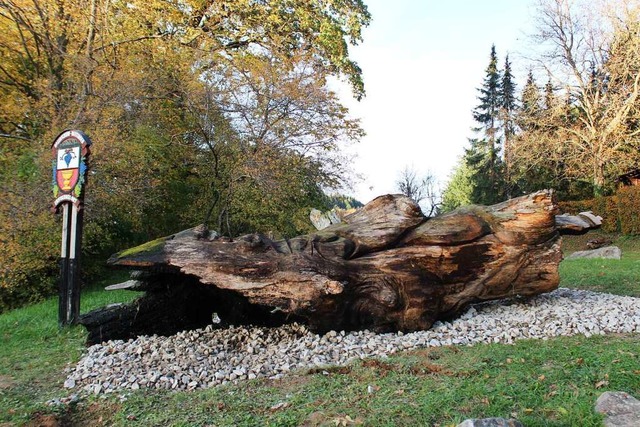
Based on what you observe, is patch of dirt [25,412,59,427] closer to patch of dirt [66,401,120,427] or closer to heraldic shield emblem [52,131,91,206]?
patch of dirt [66,401,120,427]

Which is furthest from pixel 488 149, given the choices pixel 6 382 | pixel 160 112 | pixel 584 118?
pixel 6 382

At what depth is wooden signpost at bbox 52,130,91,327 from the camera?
24.5ft

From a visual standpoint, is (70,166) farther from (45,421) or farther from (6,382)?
(45,421)

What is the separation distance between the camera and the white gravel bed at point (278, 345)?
190 inches

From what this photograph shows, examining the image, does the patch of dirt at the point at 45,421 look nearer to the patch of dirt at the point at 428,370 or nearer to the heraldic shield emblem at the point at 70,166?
the patch of dirt at the point at 428,370

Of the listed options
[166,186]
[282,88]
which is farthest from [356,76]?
[166,186]

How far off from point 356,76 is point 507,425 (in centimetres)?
1649

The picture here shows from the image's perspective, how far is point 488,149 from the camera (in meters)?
34.9

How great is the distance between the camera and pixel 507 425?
9.66ft

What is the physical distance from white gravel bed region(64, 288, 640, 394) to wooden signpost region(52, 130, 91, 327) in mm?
1957

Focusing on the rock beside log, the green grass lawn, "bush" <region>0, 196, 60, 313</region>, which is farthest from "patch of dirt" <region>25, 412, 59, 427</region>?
the rock beside log

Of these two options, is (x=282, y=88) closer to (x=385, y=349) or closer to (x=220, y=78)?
(x=220, y=78)

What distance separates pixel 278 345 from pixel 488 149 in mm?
32467

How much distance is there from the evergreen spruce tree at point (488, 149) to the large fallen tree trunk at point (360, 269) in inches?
997
